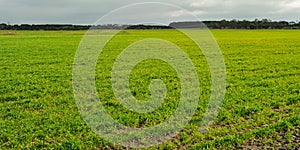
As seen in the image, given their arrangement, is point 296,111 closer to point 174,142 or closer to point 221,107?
point 221,107

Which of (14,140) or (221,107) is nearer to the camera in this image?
(14,140)

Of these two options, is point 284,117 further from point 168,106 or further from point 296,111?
point 168,106

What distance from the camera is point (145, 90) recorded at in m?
13.3

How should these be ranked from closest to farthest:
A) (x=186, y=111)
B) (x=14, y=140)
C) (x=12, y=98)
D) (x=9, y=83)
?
(x=14, y=140) < (x=186, y=111) < (x=12, y=98) < (x=9, y=83)

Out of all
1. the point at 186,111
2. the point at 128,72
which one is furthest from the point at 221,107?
the point at 128,72

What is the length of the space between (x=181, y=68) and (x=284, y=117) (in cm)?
1082

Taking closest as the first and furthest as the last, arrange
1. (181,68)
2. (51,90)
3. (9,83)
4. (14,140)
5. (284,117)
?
(14,140) < (284,117) < (51,90) < (9,83) < (181,68)

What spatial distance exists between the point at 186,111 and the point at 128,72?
870cm

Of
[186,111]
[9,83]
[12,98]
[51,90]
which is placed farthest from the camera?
[9,83]

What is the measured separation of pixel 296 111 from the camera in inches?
406

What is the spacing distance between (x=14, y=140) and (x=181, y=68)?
13633 mm

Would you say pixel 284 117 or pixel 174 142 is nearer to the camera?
pixel 174 142

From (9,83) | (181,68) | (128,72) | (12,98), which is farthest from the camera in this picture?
(181,68)

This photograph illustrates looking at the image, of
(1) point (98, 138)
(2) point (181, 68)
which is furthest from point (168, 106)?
(2) point (181, 68)
